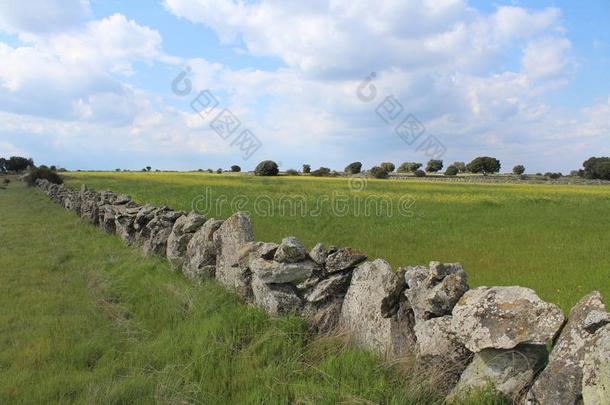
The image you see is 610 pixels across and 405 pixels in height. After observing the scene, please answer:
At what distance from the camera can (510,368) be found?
161 inches

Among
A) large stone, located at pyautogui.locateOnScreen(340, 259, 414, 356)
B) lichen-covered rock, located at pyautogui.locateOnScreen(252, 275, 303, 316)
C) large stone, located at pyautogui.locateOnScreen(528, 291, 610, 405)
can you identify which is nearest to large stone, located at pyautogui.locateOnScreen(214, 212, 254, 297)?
lichen-covered rock, located at pyautogui.locateOnScreen(252, 275, 303, 316)

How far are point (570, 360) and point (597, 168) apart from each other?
13468 centimetres

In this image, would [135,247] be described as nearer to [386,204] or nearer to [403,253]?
[403,253]

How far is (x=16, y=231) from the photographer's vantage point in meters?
17.1

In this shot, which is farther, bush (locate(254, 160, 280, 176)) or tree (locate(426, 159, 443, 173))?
tree (locate(426, 159, 443, 173))

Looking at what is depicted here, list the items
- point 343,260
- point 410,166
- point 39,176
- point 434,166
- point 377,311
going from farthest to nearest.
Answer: point 434,166 → point 410,166 → point 39,176 → point 343,260 → point 377,311

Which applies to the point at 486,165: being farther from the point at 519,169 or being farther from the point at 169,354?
the point at 169,354

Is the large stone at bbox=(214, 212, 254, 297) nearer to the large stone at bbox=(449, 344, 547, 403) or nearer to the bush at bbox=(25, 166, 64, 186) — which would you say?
the large stone at bbox=(449, 344, 547, 403)

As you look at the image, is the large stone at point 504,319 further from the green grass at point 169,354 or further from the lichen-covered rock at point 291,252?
the lichen-covered rock at point 291,252

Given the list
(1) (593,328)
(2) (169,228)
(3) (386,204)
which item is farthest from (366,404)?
(3) (386,204)

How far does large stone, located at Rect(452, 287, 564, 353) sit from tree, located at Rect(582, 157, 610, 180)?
424ft

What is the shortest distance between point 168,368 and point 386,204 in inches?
962

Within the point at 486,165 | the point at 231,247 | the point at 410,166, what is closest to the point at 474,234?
the point at 231,247

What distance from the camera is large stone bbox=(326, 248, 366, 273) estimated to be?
19.7 feet
